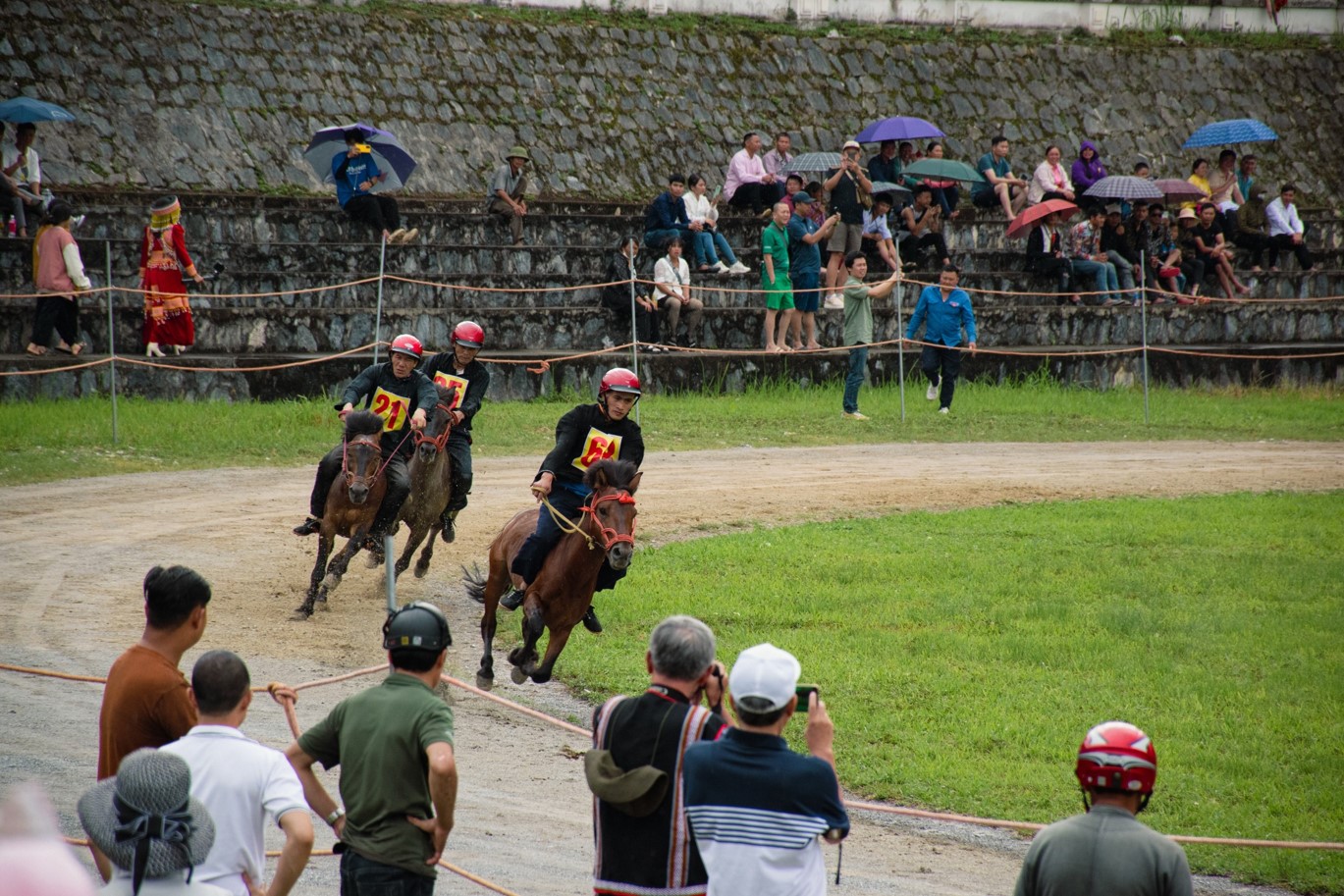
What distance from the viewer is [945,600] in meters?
12.9

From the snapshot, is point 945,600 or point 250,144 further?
point 250,144

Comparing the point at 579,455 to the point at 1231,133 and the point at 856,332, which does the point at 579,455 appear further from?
the point at 1231,133

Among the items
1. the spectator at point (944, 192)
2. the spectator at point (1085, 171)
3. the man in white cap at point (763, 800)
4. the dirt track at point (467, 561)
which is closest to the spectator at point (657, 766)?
the man in white cap at point (763, 800)

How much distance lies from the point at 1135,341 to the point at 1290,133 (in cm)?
1470

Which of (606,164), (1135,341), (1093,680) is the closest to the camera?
(1093,680)

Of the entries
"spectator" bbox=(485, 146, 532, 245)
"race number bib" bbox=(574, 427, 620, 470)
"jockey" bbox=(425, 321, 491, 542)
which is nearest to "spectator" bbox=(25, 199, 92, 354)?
"spectator" bbox=(485, 146, 532, 245)

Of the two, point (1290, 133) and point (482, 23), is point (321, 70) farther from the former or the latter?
point (1290, 133)

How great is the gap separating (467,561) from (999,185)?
19713 millimetres

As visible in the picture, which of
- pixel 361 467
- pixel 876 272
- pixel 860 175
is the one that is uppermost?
pixel 860 175

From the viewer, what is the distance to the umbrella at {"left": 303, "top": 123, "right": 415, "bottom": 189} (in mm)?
25797

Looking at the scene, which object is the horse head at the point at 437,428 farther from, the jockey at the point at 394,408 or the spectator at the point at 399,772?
the spectator at the point at 399,772

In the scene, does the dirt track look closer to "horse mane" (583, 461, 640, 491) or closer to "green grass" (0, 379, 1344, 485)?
"green grass" (0, 379, 1344, 485)

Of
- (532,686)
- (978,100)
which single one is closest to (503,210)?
(978,100)

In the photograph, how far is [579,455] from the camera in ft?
36.9
